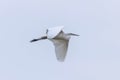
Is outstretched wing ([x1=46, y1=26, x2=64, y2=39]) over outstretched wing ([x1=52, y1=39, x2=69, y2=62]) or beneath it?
over

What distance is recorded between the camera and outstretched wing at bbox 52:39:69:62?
140 ft

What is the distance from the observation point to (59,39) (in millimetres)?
43250

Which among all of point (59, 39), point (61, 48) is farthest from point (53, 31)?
point (61, 48)

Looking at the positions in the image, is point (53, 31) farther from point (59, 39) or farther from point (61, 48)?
point (61, 48)

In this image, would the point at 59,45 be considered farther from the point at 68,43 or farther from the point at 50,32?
the point at 50,32

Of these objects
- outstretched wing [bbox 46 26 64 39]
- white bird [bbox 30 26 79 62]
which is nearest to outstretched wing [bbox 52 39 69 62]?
white bird [bbox 30 26 79 62]

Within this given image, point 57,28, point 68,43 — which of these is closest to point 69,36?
point 68,43

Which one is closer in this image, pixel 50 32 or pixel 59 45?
pixel 50 32

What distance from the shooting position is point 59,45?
145ft

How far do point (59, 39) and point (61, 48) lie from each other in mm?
1035

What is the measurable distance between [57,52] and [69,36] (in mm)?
1425

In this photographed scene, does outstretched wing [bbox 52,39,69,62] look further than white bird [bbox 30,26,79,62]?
Yes

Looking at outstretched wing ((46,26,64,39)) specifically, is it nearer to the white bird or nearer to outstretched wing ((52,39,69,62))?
the white bird

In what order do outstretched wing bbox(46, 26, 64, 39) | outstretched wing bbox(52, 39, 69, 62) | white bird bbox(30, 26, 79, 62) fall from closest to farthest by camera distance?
outstretched wing bbox(46, 26, 64, 39) < white bird bbox(30, 26, 79, 62) < outstretched wing bbox(52, 39, 69, 62)
